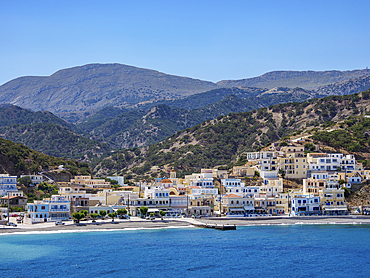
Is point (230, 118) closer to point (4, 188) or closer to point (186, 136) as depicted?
point (186, 136)

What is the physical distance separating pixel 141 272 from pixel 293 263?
16.2 meters

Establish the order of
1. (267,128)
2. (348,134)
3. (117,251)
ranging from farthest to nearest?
(267,128) < (348,134) < (117,251)

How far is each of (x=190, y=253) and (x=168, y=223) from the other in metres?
22.3

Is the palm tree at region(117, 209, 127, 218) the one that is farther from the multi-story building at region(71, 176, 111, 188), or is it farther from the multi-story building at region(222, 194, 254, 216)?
the multi-story building at region(71, 176, 111, 188)

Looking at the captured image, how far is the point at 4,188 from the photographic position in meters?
101

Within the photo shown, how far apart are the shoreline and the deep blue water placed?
1.66 m

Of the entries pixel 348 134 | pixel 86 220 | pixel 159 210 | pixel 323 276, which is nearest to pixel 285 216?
pixel 159 210

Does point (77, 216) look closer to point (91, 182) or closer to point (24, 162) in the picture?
point (91, 182)

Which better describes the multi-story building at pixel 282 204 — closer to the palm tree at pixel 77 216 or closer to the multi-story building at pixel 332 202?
the multi-story building at pixel 332 202

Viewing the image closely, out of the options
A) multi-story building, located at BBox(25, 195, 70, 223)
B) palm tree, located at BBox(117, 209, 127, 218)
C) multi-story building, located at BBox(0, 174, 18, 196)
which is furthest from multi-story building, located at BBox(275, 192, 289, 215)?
multi-story building, located at BBox(0, 174, 18, 196)

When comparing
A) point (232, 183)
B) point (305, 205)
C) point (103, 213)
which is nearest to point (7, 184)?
point (103, 213)

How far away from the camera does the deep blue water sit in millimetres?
51688

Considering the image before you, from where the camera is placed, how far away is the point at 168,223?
8212cm

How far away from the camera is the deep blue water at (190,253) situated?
51688mm
